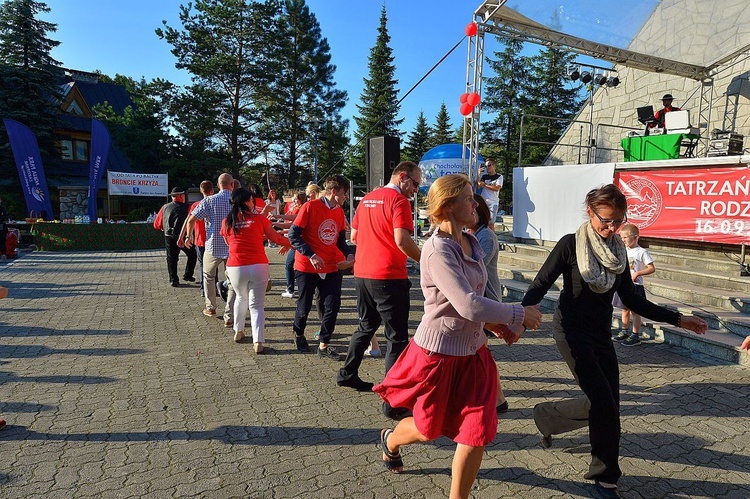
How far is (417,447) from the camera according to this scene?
10.5 ft

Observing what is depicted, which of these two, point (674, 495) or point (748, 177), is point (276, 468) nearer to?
point (674, 495)

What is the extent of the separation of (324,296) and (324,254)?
18.8 inches

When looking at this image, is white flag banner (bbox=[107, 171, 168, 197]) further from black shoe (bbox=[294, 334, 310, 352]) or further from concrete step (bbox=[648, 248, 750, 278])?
concrete step (bbox=[648, 248, 750, 278])

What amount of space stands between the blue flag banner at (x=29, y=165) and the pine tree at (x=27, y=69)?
7756 millimetres

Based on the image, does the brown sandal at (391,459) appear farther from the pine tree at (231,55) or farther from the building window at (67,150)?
the building window at (67,150)

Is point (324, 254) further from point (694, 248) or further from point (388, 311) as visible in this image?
point (694, 248)

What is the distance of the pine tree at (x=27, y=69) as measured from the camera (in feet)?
81.5

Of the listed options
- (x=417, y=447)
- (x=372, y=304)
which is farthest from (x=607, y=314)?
(x=372, y=304)

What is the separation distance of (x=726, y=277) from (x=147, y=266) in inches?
521

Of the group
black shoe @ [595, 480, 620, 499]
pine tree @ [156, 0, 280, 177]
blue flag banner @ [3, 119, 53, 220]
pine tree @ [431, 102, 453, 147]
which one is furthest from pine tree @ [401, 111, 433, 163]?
black shoe @ [595, 480, 620, 499]

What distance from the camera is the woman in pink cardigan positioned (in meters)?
2.18

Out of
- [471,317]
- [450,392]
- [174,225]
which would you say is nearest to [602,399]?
[450,392]

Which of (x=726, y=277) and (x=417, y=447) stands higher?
(x=726, y=277)

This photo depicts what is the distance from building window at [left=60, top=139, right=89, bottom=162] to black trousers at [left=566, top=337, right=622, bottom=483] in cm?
3492
